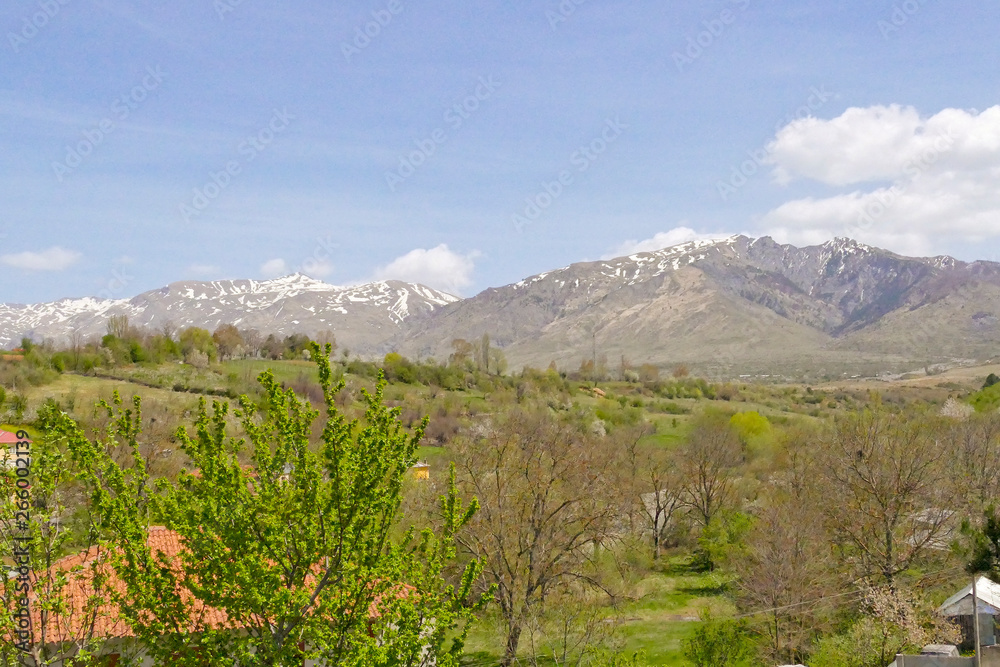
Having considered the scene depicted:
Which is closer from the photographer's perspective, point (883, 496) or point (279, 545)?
point (279, 545)

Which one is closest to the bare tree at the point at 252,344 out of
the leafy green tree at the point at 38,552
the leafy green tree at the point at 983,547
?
the leafy green tree at the point at 983,547

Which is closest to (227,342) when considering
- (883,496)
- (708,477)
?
(708,477)

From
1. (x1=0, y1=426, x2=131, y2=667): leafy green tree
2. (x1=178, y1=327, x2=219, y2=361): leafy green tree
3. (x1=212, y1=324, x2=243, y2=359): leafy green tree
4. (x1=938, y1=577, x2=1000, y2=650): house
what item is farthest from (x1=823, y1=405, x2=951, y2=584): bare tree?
(x1=212, y1=324, x2=243, y2=359): leafy green tree

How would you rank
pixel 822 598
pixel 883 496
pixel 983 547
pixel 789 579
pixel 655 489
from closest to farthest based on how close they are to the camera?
pixel 822 598 < pixel 789 579 < pixel 883 496 < pixel 983 547 < pixel 655 489

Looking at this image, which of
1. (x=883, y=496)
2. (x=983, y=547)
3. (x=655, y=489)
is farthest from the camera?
(x=655, y=489)

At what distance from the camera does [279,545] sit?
11.7 m

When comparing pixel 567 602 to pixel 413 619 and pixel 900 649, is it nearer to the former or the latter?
pixel 900 649

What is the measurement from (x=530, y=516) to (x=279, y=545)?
21630 millimetres

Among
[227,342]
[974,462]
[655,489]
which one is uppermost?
[227,342]

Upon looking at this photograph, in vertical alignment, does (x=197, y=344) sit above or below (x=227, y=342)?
below

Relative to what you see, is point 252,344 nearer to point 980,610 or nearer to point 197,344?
point 197,344

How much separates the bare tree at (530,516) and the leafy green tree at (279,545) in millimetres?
16304

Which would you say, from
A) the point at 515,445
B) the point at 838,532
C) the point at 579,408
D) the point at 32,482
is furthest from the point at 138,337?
the point at 32,482

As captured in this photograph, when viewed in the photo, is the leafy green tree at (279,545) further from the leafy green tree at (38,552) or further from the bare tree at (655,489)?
the bare tree at (655,489)
